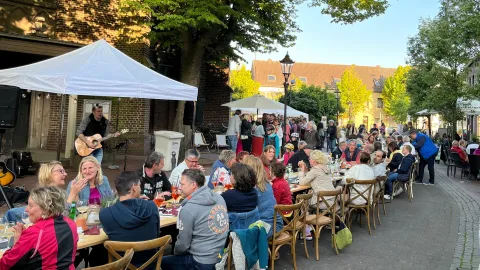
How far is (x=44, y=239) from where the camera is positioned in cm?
260

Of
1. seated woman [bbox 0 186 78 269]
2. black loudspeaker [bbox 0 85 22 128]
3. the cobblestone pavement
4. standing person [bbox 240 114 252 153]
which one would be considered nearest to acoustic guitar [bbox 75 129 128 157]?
black loudspeaker [bbox 0 85 22 128]

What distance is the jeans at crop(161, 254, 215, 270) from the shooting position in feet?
11.5

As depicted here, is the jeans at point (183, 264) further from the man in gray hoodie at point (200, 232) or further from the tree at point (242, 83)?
the tree at point (242, 83)

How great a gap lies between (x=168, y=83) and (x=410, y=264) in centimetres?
525

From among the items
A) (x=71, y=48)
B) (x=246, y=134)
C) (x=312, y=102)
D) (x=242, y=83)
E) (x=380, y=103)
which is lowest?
(x=246, y=134)

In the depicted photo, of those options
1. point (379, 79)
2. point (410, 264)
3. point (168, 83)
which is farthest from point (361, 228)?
point (379, 79)

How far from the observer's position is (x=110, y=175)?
34.8ft

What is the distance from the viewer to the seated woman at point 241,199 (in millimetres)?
3977

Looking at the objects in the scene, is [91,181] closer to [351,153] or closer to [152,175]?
[152,175]

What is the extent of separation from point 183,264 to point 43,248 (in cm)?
129

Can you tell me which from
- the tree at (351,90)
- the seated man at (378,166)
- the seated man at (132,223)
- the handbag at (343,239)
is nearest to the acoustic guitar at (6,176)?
the seated man at (132,223)

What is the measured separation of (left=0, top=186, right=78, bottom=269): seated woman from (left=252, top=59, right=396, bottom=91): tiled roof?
2580 inches

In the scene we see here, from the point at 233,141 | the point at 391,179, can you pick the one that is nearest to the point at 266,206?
the point at 391,179

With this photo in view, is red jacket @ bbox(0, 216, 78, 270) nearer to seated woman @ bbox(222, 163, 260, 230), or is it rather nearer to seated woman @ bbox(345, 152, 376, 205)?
seated woman @ bbox(222, 163, 260, 230)
